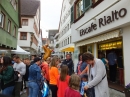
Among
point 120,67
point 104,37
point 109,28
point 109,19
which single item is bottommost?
point 120,67

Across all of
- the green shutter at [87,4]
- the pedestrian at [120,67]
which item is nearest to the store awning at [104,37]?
the pedestrian at [120,67]

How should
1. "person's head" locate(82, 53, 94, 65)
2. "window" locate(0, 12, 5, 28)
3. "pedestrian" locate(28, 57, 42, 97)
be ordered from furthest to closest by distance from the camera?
"window" locate(0, 12, 5, 28), "pedestrian" locate(28, 57, 42, 97), "person's head" locate(82, 53, 94, 65)

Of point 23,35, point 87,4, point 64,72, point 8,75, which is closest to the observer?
point 64,72

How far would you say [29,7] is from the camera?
37688mm

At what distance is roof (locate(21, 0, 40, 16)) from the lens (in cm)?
3522

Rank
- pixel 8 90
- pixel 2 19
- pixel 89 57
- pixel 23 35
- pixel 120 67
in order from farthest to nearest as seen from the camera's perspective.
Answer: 1. pixel 23 35
2. pixel 2 19
3. pixel 120 67
4. pixel 8 90
5. pixel 89 57

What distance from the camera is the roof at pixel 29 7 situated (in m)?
35.2

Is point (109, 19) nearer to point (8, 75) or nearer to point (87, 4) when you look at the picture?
point (87, 4)

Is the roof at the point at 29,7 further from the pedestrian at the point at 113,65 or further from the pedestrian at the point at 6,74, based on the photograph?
the pedestrian at the point at 6,74

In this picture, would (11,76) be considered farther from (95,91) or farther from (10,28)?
(10,28)

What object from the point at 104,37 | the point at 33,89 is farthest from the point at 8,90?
the point at 104,37

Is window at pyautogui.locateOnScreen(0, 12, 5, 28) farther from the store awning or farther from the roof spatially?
the roof

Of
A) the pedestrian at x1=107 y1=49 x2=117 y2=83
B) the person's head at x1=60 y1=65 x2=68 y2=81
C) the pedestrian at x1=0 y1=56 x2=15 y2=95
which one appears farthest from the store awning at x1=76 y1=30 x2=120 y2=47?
the pedestrian at x1=0 y1=56 x2=15 y2=95

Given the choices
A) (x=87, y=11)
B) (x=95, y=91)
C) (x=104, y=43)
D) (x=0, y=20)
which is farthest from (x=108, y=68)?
(x=0, y=20)
